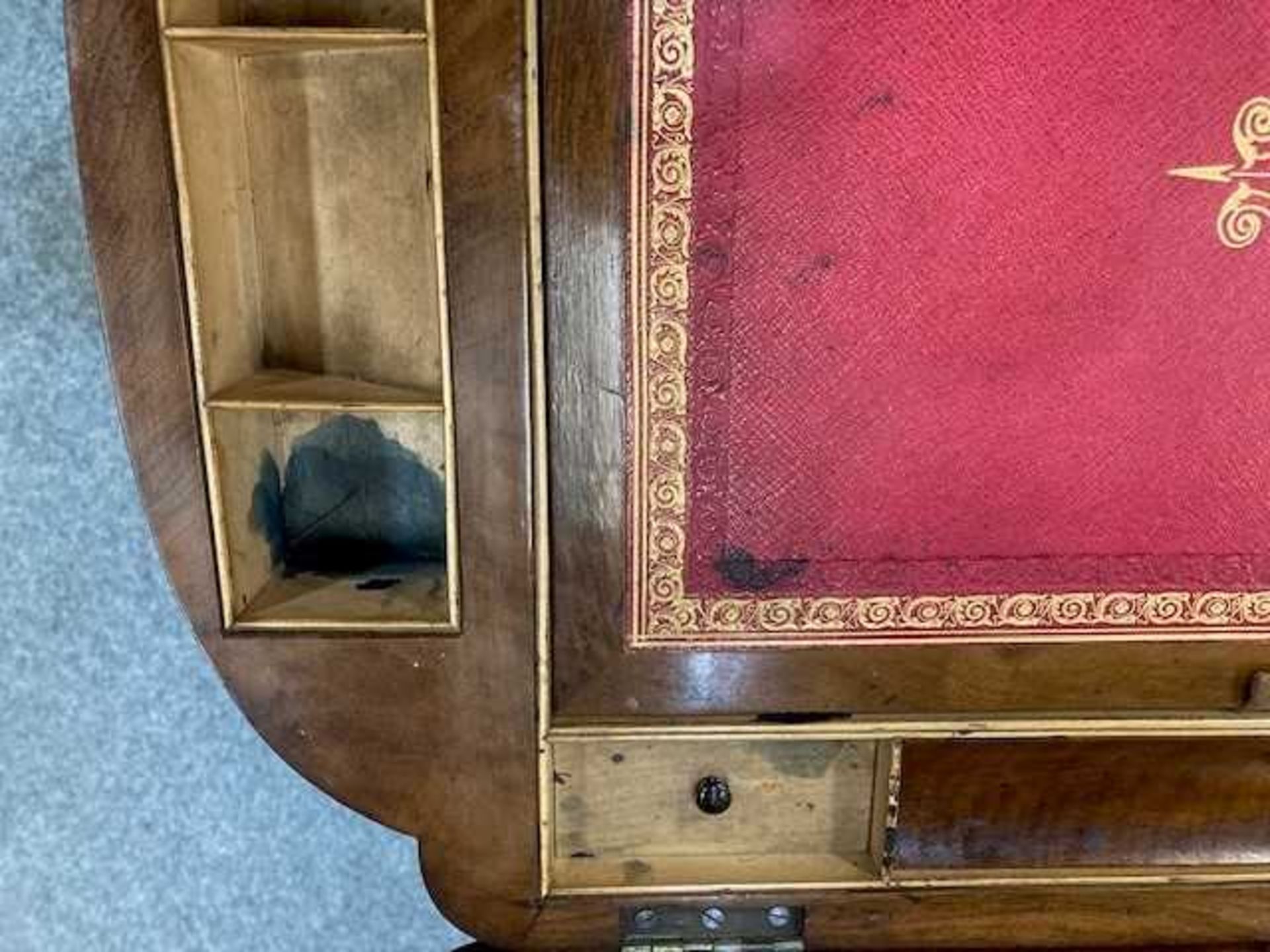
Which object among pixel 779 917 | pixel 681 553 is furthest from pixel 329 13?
pixel 779 917

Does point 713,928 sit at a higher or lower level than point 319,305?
lower

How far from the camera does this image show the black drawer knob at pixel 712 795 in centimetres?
94

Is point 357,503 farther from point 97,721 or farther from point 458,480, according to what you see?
point 97,721

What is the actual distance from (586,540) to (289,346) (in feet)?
0.98

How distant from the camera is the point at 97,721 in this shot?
1.19 meters

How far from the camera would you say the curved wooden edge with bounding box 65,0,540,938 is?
773 mm

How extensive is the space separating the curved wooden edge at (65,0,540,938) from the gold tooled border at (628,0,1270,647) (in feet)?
0.27

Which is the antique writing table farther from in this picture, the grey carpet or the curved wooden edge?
the grey carpet

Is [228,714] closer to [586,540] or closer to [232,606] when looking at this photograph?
[232,606]

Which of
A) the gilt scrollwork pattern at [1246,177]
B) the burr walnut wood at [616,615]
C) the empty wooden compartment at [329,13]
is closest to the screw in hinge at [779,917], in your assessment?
the burr walnut wood at [616,615]

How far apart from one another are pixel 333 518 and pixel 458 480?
0.22m

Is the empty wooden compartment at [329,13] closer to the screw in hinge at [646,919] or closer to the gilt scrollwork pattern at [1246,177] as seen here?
the gilt scrollwork pattern at [1246,177]

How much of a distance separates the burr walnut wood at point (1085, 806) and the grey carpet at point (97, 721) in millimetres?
576

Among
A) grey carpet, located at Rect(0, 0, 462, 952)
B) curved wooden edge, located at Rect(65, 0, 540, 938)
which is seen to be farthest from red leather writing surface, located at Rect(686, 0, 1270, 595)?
grey carpet, located at Rect(0, 0, 462, 952)
